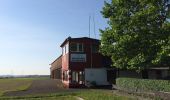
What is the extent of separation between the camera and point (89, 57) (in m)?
49.3

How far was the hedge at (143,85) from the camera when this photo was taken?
23609 millimetres

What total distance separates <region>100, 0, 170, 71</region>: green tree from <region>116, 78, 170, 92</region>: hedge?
4.34ft

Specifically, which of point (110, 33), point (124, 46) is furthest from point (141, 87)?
point (110, 33)

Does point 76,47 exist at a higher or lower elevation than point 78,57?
higher

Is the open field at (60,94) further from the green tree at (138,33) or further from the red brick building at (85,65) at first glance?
the red brick building at (85,65)

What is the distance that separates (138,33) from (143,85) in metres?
4.25

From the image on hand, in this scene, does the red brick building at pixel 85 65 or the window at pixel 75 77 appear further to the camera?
the window at pixel 75 77

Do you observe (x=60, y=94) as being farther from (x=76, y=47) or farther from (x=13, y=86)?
(x=13, y=86)

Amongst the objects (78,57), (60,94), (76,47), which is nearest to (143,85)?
(60,94)

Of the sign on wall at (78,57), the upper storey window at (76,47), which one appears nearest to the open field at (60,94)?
the sign on wall at (78,57)

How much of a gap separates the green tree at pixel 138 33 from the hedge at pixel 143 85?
1.32 metres

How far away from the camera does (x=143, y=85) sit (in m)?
26.9

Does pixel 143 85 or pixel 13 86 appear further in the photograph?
pixel 13 86

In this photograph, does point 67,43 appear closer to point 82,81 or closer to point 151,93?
point 82,81
